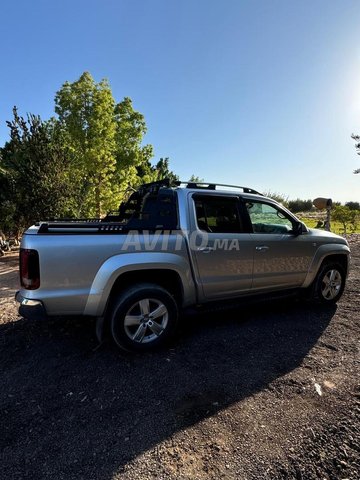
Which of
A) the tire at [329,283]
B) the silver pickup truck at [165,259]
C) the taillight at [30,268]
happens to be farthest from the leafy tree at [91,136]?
the tire at [329,283]

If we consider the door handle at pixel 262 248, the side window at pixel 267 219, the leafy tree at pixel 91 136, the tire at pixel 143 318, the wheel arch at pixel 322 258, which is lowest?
the tire at pixel 143 318

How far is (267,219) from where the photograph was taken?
4336 mm

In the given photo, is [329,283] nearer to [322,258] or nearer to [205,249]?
[322,258]

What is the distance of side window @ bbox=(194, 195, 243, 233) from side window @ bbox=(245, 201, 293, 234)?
27cm

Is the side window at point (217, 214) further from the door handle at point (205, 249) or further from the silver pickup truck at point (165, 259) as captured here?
the door handle at point (205, 249)

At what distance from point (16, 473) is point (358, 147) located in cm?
2027

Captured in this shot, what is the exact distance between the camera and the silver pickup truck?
290 centimetres

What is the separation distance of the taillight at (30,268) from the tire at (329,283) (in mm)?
4125

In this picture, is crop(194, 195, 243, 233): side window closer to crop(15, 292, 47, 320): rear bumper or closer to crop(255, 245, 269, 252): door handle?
crop(255, 245, 269, 252): door handle

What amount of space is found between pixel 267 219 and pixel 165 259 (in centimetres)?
190

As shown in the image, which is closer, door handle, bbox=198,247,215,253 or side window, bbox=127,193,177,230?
side window, bbox=127,193,177,230

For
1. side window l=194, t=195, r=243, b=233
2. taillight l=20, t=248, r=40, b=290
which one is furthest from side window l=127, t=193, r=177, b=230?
taillight l=20, t=248, r=40, b=290

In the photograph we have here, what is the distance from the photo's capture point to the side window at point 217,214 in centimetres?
369

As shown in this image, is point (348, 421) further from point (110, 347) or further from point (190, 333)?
point (110, 347)
